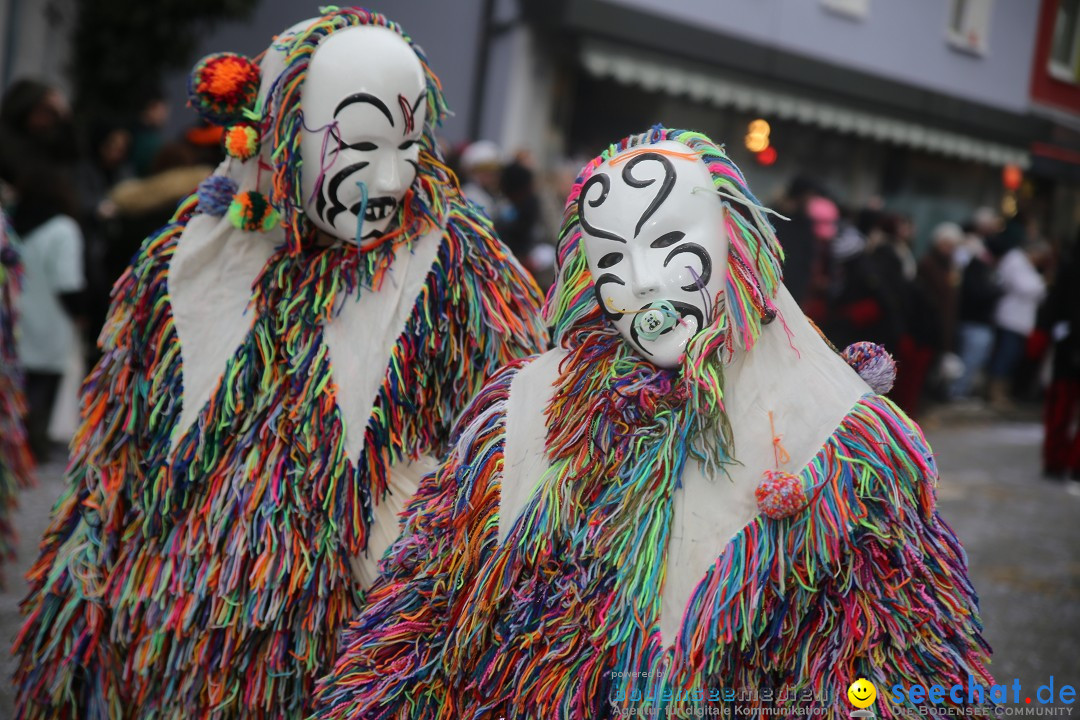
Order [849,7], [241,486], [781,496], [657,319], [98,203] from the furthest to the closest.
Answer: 1. [849,7]
2. [98,203]
3. [241,486]
4. [657,319]
5. [781,496]

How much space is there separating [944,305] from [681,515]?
26.7ft

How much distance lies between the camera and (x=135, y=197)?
17.2 ft

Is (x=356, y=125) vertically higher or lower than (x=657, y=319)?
higher

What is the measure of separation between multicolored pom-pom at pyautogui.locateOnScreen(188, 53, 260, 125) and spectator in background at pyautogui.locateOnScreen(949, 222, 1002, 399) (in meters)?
9.09

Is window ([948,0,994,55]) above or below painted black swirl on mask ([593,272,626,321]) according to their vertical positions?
above

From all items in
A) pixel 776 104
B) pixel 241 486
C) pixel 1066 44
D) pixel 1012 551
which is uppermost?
pixel 1066 44

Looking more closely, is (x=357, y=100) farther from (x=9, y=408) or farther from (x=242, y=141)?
(x=9, y=408)

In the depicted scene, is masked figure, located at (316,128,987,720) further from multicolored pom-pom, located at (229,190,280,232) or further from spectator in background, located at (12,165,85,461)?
spectator in background, located at (12,165,85,461)

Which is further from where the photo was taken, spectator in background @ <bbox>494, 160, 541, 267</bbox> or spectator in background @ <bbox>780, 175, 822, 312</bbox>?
spectator in background @ <bbox>780, 175, 822, 312</bbox>

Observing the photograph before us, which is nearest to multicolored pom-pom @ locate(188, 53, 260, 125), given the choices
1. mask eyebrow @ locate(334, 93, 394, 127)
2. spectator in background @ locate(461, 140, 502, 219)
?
mask eyebrow @ locate(334, 93, 394, 127)

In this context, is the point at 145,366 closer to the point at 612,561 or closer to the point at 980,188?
the point at 612,561

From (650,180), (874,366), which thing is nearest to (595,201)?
(650,180)

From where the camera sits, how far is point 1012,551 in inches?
220

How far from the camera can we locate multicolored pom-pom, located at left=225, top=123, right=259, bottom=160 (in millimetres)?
2398
